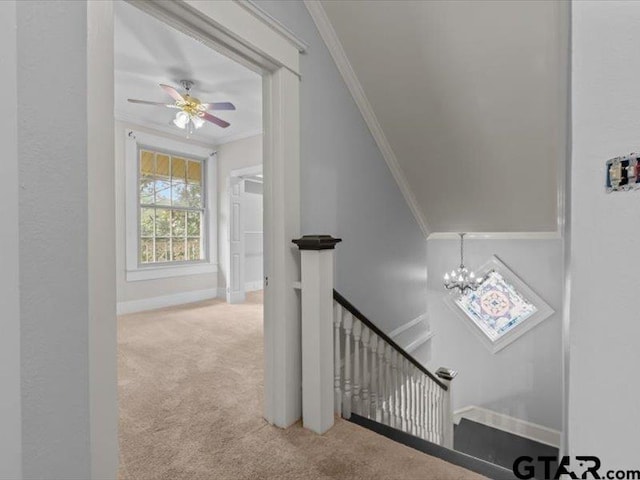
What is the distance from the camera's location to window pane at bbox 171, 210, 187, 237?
187 inches

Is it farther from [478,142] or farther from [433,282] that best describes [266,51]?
[433,282]

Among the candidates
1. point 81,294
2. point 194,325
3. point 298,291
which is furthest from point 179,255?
point 81,294

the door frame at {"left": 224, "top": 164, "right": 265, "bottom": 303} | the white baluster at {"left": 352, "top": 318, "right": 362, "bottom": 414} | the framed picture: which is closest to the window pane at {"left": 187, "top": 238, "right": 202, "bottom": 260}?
the door frame at {"left": 224, "top": 164, "right": 265, "bottom": 303}

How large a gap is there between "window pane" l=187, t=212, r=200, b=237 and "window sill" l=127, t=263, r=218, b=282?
0.49m

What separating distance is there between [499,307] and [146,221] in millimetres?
5176

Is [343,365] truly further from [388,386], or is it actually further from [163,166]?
[163,166]

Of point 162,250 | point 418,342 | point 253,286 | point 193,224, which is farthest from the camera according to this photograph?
point 253,286

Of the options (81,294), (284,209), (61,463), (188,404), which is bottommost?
(188,404)

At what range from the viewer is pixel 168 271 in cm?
455

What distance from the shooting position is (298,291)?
1794 millimetres

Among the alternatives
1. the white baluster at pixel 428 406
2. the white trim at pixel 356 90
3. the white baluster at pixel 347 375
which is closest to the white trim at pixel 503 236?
the white trim at pixel 356 90

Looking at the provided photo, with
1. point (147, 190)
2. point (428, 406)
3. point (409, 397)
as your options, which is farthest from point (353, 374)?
point (147, 190)

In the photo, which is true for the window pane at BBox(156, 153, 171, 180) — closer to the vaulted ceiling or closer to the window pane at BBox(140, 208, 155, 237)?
the window pane at BBox(140, 208, 155, 237)

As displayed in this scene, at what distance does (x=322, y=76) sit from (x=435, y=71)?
81cm
